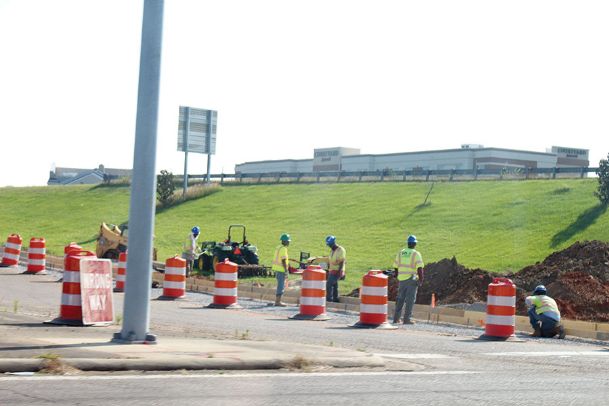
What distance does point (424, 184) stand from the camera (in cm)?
6900

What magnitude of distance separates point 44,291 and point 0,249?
56.8 ft

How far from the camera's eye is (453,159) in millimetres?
83750

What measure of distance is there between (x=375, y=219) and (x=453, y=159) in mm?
26049

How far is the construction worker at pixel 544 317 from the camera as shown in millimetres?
21047

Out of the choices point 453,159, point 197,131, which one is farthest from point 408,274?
point 453,159

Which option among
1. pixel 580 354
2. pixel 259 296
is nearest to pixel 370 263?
pixel 259 296

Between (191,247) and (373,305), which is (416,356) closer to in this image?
(373,305)

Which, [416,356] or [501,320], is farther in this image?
[501,320]

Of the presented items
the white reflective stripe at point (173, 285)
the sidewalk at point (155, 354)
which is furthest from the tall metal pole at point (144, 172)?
the white reflective stripe at point (173, 285)

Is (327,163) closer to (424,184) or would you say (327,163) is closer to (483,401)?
(424,184)

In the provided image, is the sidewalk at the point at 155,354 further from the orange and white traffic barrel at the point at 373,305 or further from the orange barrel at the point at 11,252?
the orange barrel at the point at 11,252

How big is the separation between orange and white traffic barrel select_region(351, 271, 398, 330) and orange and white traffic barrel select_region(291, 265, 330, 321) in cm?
167

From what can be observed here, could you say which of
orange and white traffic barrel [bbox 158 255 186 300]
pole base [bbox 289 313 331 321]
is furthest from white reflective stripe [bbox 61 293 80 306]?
orange and white traffic barrel [bbox 158 255 186 300]

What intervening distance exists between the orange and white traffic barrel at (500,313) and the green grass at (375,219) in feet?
60.8
